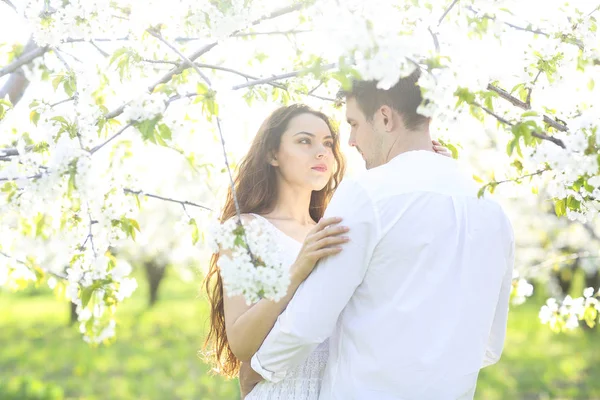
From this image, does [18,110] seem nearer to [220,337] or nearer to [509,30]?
[220,337]

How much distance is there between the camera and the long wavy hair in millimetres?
2943

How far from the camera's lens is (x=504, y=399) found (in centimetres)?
796

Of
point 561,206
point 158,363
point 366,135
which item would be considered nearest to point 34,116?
point 366,135

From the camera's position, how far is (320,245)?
1.87 m

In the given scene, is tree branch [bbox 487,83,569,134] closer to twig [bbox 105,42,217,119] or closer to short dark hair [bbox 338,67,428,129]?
short dark hair [bbox 338,67,428,129]

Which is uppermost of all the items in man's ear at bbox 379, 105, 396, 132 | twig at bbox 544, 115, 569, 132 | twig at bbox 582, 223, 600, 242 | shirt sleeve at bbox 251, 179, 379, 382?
man's ear at bbox 379, 105, 396, 132

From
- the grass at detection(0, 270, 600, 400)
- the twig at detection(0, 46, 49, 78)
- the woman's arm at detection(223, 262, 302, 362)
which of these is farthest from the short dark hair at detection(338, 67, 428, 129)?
the grass at detection(0, 270, 600, 400)

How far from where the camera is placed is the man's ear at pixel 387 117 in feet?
6.52

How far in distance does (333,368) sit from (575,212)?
91 centimetres

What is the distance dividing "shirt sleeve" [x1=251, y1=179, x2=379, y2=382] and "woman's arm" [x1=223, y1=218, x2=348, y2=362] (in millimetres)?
27

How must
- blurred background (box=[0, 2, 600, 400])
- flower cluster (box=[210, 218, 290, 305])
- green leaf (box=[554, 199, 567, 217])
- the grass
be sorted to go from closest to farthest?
1. flower cluster (box=[210, 218, 290, 305])
2. green leaf (box=[554, 199, 567, 217])
3. blurred background (box=[0, 2, 600, 400])
4. the grass

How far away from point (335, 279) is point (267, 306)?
34 centimetres

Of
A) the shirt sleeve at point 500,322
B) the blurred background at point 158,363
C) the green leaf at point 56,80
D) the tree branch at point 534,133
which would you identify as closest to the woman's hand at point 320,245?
the tree branch at point 534,133

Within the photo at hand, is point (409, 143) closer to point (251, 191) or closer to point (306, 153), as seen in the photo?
point (306, 153)
